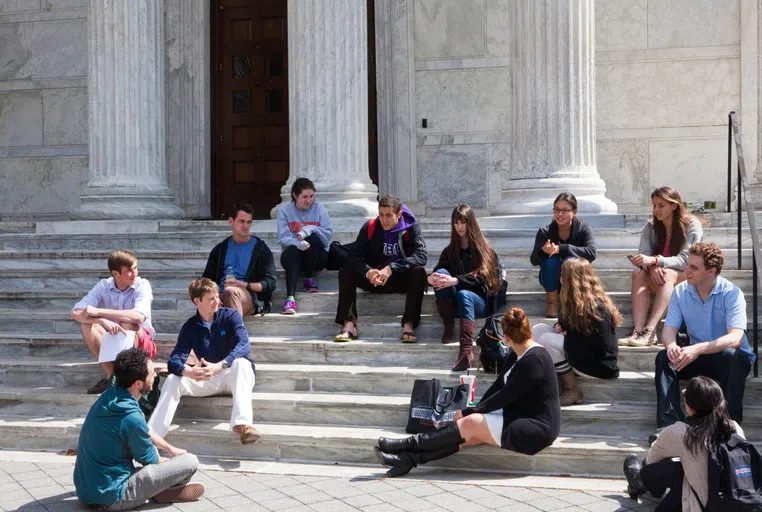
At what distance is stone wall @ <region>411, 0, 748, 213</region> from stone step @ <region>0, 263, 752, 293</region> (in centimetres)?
392

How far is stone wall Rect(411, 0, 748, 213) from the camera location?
13.8 m

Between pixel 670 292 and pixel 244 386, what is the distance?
356cm

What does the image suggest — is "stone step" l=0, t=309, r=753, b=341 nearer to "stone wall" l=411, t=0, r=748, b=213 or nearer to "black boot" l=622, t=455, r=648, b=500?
"black boot" l=622, t=455, r=648, b=500

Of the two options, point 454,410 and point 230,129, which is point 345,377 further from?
point 230,129

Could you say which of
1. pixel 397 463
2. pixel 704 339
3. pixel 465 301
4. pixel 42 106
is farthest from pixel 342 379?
pixel 42 106

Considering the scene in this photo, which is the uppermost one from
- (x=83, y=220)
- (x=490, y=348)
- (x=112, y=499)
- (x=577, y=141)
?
(x=577, y=141)

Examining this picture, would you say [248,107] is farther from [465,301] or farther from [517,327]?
[517,327]

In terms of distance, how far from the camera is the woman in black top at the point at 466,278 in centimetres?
902

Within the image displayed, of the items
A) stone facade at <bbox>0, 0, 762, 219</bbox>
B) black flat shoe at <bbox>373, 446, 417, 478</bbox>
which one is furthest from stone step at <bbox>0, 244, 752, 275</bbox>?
black flat shoe at <bbox>373, 446, 417, 478</bbox>

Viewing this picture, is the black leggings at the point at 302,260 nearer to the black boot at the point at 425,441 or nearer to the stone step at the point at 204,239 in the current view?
the stone step at the point at 204,239

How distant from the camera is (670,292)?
8812 mm

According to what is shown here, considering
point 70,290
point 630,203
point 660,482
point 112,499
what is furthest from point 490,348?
point 630,203

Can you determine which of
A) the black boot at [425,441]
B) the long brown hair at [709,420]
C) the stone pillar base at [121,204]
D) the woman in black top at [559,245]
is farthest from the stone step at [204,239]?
the long brown hair at [709,420]

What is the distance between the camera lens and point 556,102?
1124 centimetres
